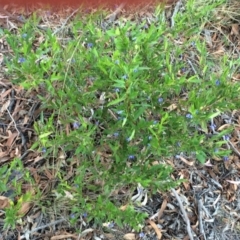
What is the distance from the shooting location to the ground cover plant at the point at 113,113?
1.86m

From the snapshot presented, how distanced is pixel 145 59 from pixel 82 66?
24cm

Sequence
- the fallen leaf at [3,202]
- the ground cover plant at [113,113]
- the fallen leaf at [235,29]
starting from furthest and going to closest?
1. the fallen leaf at [235,29]
2. the fallen leaf at [3,202]
3. the ground cover plant at [113,113]

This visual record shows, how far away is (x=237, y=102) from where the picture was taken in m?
1.93

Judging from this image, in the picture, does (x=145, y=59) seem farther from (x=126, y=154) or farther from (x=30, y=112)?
(x=30, y=112)

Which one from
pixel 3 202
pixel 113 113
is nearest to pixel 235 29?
pixel 113 113

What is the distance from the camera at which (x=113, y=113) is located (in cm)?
215

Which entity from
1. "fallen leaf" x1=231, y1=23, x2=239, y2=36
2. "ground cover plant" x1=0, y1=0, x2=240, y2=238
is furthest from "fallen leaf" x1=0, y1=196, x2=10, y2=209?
"fallen leaf" x1=231, y1=23, x2=239, y2=36

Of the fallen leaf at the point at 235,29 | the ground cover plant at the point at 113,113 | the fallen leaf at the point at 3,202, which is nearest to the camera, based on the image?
the ground cover plant at the point at 113,113

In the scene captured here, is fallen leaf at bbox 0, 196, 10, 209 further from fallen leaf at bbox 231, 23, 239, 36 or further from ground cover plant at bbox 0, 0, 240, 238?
fallen leaf at bbox 231, 23, 239, 36

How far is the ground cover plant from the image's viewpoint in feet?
6.10

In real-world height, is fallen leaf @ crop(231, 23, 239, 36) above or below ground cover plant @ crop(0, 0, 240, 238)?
below

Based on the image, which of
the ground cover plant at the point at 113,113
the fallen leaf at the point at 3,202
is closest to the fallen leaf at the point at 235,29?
the ground cover plant at the point at 113,113

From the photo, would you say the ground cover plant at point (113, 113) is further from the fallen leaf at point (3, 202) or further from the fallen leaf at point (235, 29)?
the fallen leaf at point (235, 29)

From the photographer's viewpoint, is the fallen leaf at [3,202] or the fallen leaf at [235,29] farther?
the fallen leaf at [235,29]
